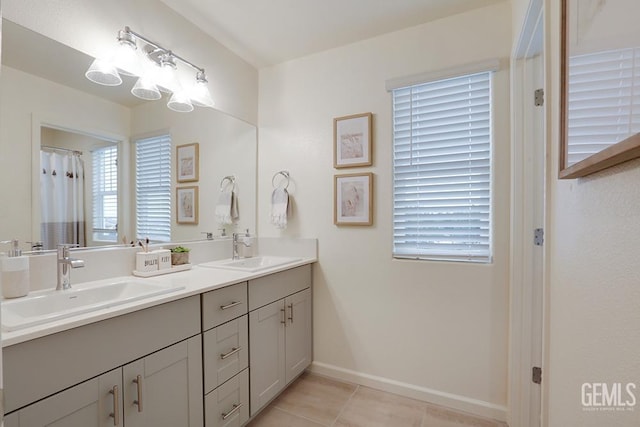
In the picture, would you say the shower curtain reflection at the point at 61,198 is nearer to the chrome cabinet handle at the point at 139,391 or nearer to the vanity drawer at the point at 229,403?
the chrome cabinet handle at the point at 139,391

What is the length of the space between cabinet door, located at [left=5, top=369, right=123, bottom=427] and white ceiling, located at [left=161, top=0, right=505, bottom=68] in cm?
200

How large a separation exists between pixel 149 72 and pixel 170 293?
1257 mm

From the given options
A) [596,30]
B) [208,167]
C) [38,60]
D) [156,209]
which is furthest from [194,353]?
[596,30]

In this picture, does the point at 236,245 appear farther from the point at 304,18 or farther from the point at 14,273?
the point at 304,18

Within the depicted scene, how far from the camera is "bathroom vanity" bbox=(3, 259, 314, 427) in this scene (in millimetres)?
926

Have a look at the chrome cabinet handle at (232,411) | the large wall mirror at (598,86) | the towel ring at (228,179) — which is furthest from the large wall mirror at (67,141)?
the large wall mirror at (598,86)

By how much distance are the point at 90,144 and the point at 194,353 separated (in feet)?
3.88

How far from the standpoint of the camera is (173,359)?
50.7 inches

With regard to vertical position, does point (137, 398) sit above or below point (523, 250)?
below

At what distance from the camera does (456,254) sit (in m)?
1.90

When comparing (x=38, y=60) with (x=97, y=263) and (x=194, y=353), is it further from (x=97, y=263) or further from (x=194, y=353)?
(x=194, y=353)

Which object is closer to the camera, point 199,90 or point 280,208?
point 199,90

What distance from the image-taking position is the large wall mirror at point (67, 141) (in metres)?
1.29

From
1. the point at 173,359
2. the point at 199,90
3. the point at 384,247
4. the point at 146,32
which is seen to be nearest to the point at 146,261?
the point at 173,359
